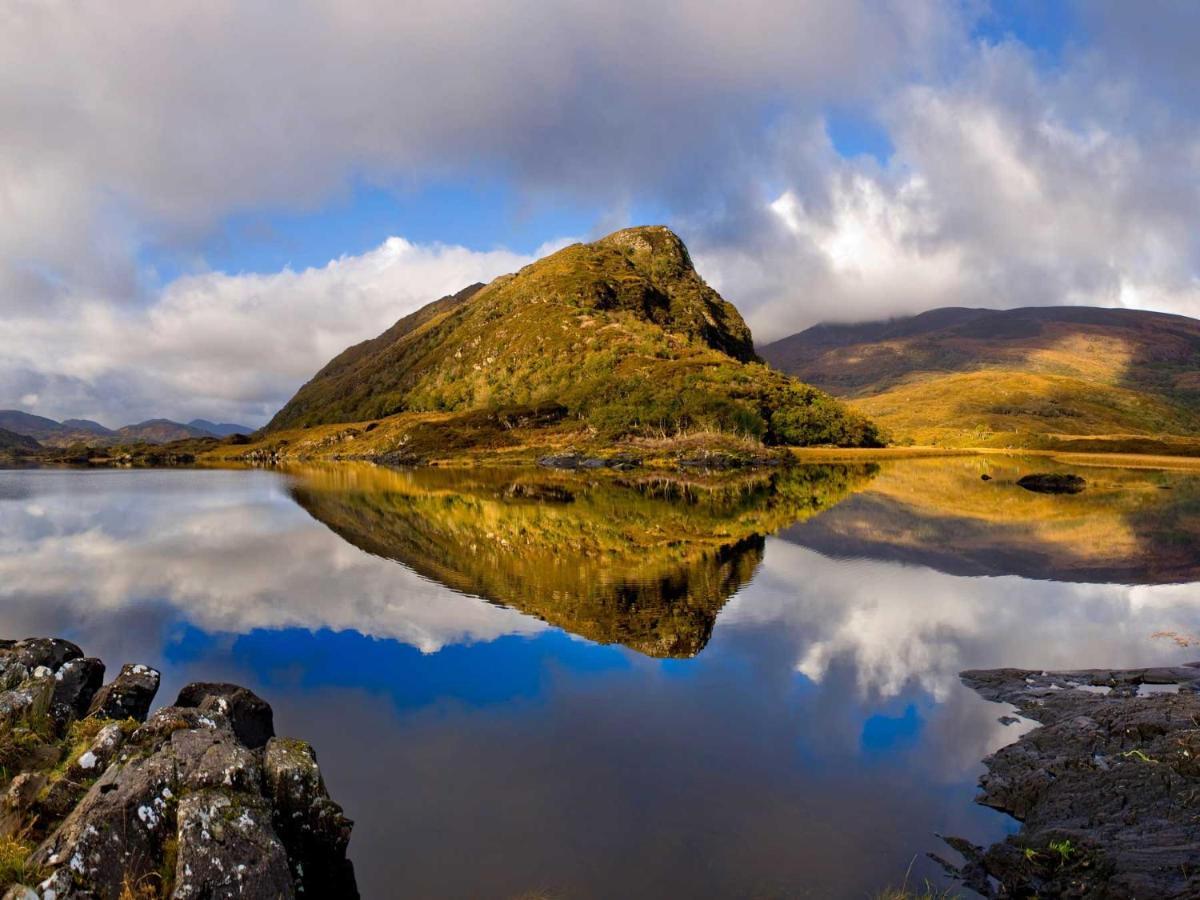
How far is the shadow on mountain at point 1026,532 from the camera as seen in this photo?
35812mm

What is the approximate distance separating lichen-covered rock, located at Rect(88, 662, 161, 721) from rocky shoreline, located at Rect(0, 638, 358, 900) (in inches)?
24.1

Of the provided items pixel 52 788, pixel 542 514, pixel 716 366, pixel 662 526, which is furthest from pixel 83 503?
pixel 716 366

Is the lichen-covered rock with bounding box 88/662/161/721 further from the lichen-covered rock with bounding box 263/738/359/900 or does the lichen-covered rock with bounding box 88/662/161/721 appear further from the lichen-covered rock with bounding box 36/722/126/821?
the lichen-covered rock with bounding box 263/738/359/900

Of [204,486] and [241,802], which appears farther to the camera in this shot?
[204,486]

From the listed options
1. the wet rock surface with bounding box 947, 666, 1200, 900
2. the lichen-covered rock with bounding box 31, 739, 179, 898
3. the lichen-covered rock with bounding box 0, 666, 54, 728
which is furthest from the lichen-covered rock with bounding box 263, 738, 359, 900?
the wet rock surface with bounding box 947, 666, 1200, 900

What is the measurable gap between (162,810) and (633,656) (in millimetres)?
14416

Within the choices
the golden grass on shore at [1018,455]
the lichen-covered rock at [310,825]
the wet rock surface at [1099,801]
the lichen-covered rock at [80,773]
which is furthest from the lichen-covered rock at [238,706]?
the golden grass on shore at [1018,455]

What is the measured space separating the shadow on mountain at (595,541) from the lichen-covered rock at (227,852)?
1451cm

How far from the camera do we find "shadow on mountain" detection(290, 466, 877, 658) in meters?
26.9

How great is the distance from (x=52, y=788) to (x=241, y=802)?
3777 millimetres

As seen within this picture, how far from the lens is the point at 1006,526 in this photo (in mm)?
49906

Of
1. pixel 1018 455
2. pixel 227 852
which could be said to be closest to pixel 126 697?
pixel 227 852

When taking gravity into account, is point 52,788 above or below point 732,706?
above

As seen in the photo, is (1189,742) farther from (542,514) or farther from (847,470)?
(847,470)
